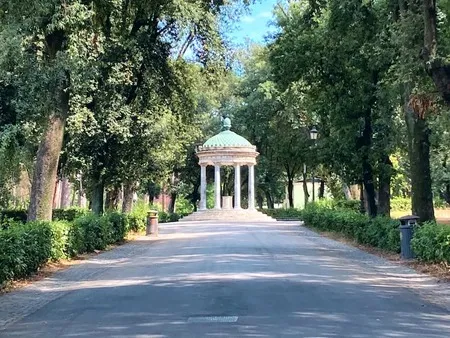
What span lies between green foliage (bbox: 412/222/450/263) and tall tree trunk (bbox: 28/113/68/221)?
401 inches

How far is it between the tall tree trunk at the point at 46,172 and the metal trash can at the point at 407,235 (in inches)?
389

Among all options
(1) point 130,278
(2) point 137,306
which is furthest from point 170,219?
(2) point 137,306

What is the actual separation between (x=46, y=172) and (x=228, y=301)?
9.93m

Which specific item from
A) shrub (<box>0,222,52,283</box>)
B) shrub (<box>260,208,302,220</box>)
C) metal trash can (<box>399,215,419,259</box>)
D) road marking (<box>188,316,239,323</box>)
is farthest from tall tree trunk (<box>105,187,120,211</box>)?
road marking (<box>188,316,239,323</box>)

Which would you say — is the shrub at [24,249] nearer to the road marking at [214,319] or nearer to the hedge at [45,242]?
the hedge at [45,242]

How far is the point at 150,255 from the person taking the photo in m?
19.4

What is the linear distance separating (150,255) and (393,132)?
10.8 metres

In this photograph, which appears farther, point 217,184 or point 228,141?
point 217,184

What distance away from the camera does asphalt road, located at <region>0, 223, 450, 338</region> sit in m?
7.86

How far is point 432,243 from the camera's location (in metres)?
14.8

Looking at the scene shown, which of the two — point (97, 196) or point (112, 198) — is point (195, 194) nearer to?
point (112, 198)

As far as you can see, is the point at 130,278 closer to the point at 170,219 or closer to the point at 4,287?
the point at 4,287

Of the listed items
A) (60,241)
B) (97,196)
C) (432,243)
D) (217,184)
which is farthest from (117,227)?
(217,184)

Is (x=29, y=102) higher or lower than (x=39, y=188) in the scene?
higher
